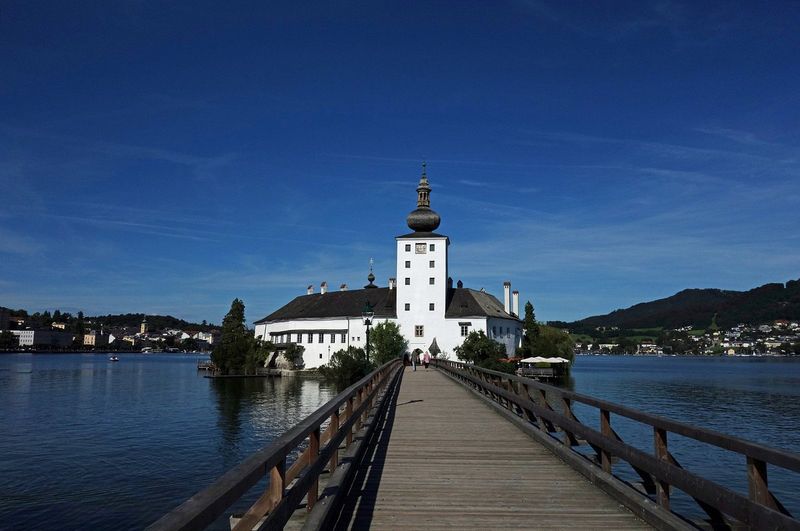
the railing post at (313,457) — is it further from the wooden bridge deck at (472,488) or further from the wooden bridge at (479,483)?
the wooden bridge deck at (472,488)

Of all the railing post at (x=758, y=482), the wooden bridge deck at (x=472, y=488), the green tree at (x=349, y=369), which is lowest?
the green tree at (x=349, y=369)

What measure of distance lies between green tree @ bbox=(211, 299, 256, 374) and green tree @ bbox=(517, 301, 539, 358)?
32995 millimetres

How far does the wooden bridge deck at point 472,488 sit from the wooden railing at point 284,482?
344mm

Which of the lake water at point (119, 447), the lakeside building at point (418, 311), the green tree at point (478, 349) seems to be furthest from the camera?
the lakeside building at point (418, 311)

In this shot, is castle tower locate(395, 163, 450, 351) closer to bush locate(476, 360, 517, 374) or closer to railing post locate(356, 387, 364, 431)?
bush locate(476, 360, 517, 374)

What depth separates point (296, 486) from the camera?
5309mm

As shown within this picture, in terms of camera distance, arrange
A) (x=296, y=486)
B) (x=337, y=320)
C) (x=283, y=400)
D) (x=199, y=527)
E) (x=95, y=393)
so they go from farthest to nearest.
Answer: (x=337, y=320) < (x=95, y=393) < (x=283, y=400) < (x=296, y=486) < (x=199, y=527)

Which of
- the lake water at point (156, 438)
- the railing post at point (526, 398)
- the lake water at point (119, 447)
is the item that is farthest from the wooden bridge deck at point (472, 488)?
the lake water at point (119, 447)

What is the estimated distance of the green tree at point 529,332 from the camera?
7856 centimetres

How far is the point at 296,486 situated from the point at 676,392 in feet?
190

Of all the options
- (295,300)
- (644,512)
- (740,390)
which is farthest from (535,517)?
(295,300)

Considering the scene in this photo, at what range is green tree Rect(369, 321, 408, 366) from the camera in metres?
66.6

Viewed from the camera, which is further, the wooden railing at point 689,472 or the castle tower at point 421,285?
the castle tower at point 421,285

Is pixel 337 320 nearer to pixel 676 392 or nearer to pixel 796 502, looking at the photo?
pixel 676 392
